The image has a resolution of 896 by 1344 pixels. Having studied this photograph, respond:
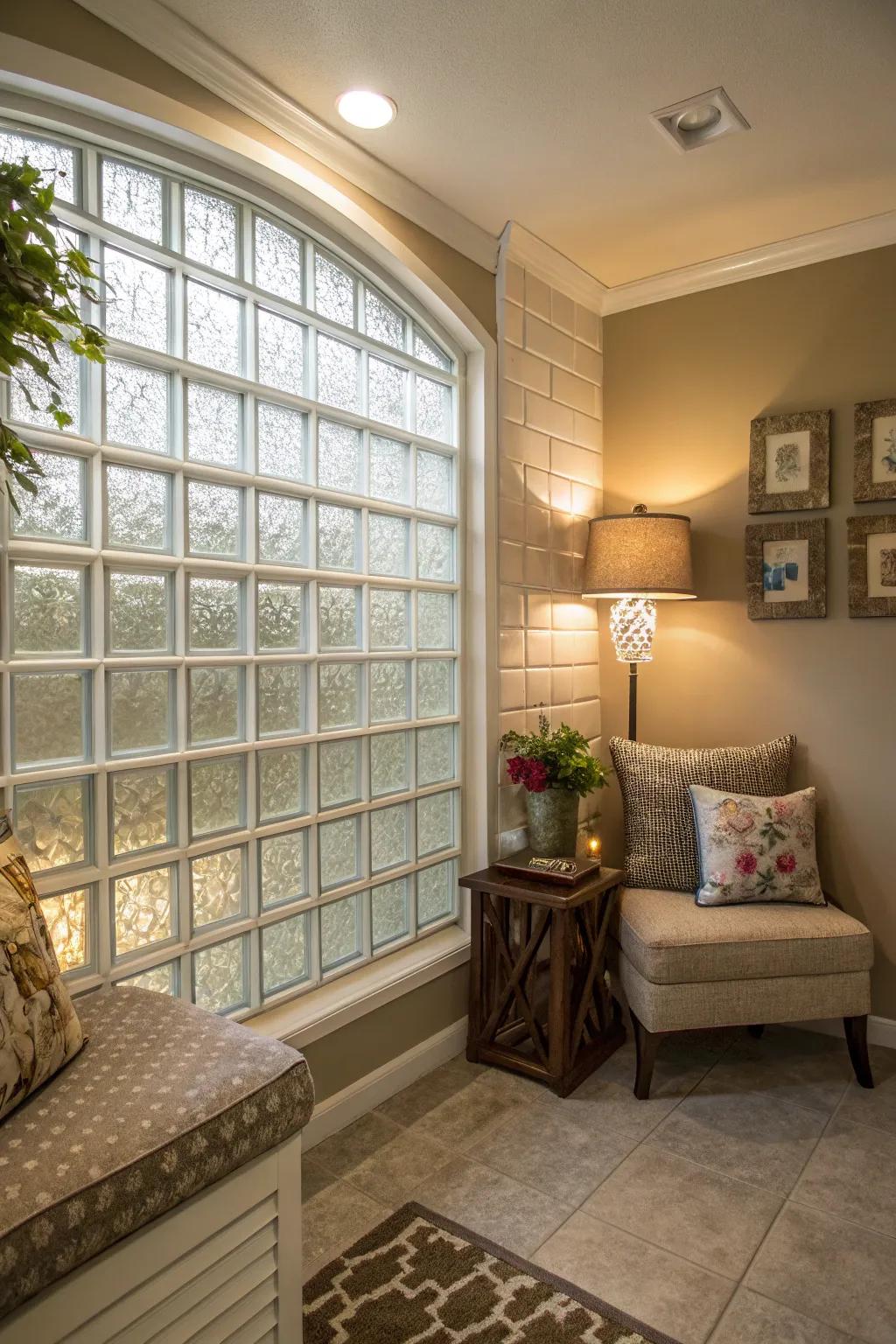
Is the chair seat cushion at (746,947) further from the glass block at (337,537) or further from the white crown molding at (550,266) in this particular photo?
the white crown molding at (550,266)

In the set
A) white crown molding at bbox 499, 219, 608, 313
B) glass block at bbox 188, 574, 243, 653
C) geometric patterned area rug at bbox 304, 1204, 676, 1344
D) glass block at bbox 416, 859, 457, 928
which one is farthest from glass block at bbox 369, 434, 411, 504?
geometric patterned area rug at bbox 304, 1204, 676, 1344

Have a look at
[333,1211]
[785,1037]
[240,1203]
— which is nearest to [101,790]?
[240,1203]

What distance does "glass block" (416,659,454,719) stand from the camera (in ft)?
8.87

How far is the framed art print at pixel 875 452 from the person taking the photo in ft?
9.20

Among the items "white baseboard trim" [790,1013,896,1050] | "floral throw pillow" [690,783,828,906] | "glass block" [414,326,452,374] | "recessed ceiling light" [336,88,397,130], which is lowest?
"white baseboard trim" [790,1013,896,1050]

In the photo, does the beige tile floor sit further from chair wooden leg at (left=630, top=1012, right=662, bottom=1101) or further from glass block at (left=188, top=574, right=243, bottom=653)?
glass block at (left=188, top=574, right=243, bottom=653)

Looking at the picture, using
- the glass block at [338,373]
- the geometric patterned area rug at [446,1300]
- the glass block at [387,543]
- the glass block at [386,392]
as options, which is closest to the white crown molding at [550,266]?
the glass block at [386,392]

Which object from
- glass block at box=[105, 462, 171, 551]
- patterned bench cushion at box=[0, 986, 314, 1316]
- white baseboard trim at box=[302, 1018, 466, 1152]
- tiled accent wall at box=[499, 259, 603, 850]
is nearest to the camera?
patterned bench cushion at box=[0, 986, 314, 1316]

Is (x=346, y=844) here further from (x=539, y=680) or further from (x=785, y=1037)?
(x=785, y=1037)

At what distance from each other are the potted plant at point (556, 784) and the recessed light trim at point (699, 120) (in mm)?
1724

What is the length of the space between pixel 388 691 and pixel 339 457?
692 millimetres

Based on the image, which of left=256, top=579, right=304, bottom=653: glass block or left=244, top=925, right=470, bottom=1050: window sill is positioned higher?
left=256, top=579, right=304, bottom=653: glass block

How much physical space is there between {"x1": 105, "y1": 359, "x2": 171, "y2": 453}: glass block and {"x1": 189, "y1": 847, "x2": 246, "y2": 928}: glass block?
0.95 meters

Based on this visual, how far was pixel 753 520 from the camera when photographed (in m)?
3.10
